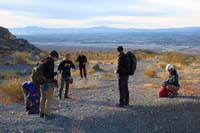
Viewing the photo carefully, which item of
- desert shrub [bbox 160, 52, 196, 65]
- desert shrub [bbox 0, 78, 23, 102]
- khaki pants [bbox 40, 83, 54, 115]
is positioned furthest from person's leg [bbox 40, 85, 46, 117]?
desert shrub [bbox 160, 52, 196, 65]

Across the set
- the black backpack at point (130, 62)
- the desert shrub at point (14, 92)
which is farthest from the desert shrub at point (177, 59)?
the black backpack at point (130, 62)

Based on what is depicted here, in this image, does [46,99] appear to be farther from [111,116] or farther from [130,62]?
[130,62]

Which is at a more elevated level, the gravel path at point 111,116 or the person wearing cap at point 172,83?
the person wearing cap at point 172,83

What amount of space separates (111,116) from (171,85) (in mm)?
3927

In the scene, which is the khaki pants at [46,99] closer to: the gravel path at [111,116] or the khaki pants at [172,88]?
the gravel path at [111,116]

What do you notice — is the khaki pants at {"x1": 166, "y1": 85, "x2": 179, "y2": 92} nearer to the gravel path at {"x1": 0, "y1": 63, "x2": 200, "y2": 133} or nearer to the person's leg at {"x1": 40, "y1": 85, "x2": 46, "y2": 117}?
the gravel path at {"x1": 0, "y1": 63, "x2": 200, "y2": 133}

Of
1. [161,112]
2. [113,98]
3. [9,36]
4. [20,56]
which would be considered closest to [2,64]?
[20,56]

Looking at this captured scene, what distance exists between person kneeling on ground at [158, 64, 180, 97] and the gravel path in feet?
0.99

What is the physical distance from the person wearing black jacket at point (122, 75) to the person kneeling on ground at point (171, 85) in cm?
235

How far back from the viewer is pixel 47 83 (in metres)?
14.1

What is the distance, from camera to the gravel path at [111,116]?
14172mm

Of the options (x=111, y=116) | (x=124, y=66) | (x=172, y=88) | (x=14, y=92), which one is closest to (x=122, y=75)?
(x=124, y=66)

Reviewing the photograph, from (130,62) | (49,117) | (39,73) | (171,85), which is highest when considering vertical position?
(130,62)

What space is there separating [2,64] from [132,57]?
2784 cm
